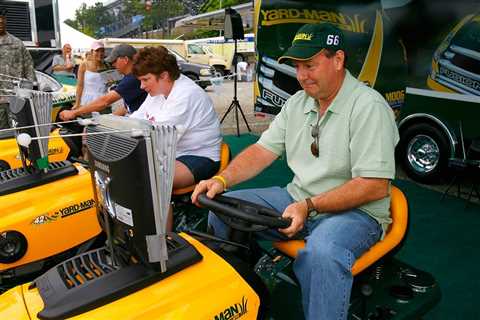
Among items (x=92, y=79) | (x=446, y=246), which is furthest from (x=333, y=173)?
(x=92, y=79)

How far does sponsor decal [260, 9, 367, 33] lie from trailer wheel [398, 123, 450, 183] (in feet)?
5.18

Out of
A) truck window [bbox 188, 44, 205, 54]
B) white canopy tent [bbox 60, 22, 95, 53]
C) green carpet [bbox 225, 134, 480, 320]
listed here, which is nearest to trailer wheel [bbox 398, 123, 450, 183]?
green carpet [bbox 225, 134, 480, 320]

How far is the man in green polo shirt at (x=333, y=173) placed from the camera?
167cm

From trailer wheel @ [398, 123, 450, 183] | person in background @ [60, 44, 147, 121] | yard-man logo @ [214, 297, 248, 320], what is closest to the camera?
yard-man logo @ [214, 297, 248, 320]

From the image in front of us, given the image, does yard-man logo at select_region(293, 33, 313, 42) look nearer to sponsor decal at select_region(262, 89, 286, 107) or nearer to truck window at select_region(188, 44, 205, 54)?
sponsor decal at select_region(262, 89, 286, 107)

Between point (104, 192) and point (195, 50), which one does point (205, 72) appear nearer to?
point (195, 50)

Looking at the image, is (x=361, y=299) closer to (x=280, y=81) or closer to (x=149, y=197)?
(x=149, y=197)

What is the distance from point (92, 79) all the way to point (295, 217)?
4.04 meters

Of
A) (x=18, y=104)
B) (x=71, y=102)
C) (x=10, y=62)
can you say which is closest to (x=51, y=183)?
(x=18, y=104)

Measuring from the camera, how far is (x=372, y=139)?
71.6 inches

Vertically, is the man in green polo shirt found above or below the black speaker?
below

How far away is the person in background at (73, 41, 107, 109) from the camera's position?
16.7 feet

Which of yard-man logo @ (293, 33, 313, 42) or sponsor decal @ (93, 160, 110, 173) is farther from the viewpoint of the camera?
yard-man logo @ (293, 33, 313, 42)

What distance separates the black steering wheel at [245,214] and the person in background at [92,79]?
369 cm
